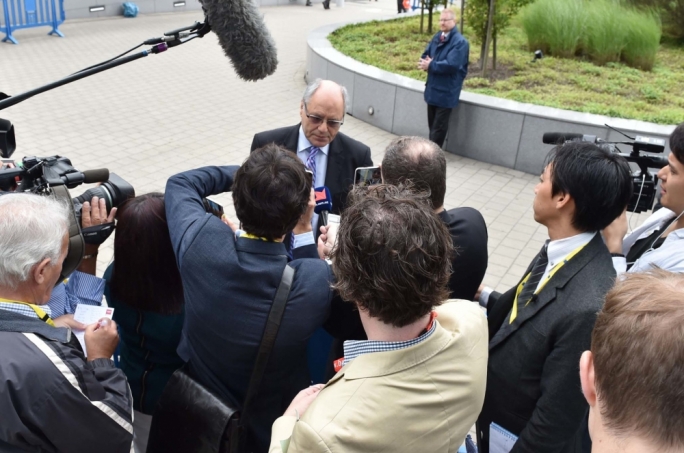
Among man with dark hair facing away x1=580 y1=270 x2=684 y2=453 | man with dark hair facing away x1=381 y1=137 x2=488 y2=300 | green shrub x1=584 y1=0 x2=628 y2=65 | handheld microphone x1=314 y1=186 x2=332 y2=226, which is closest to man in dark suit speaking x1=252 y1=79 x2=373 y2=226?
handheld microphone x1=314 y1=186 x2=332 y2=226

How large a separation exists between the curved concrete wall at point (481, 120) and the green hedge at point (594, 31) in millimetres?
3853

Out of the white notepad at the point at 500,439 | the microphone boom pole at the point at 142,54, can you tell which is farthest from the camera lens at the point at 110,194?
the white notepad at the point at 500,439

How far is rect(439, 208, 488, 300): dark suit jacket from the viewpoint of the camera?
2516 millimetres

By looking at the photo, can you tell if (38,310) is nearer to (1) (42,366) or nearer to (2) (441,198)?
(1) (42,366)

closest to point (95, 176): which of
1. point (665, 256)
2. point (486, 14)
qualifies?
point (665, 256)

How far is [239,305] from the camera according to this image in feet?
6.05

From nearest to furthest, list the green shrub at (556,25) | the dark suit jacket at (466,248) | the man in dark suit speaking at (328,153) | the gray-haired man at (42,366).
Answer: the gray-haired man at (42,366), the dark suit jacket at (466,248), the man in dark suit speaking at (328,153), the green shrub at (556,25)

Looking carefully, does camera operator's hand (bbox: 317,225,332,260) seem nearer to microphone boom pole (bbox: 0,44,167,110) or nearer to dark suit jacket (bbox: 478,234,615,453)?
dark suit jacket (bbox: 478,234,615,453)

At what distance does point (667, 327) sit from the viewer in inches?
42.1

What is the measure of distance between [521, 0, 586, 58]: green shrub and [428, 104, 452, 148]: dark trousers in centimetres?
469

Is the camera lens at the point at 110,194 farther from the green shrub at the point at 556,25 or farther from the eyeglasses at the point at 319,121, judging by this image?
the green shrub at the point at 556,25

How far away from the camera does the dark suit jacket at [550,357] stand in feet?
6.50

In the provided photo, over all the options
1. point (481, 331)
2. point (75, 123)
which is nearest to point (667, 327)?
point (481, 331)

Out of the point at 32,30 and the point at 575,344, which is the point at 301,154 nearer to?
the point at 575,344
